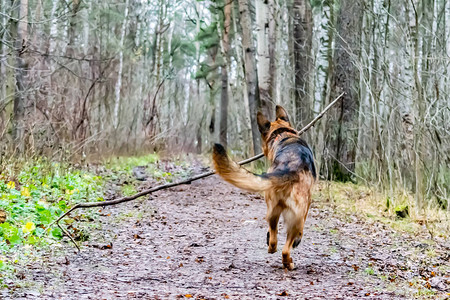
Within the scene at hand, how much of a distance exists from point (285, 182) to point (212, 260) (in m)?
1.42

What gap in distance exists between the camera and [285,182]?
15.9 ft

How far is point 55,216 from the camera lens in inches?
254

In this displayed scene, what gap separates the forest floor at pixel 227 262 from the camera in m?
4.15

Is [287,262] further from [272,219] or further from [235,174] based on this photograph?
[235,174]

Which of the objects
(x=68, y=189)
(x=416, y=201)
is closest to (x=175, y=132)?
(x=68, y=189)

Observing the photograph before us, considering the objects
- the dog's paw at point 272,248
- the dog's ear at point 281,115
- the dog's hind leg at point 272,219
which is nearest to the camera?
the dog's hind leg at point 272,219

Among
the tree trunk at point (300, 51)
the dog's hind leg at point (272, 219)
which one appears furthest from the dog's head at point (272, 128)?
the tree trunk at point (300, 51)

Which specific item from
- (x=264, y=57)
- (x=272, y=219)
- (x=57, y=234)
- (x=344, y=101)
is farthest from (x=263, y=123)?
(x=344, y=101)

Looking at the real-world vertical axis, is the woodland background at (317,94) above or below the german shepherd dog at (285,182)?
above

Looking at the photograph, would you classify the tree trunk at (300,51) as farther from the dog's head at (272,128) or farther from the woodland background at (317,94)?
the dog's head at (272,128)

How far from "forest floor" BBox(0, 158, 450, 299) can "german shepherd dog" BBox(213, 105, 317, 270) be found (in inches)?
17.5

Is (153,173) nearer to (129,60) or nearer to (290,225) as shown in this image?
(290,225)

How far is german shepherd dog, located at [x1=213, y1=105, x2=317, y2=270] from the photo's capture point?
4.43 meters

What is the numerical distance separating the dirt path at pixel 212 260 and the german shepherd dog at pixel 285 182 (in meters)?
0.45
